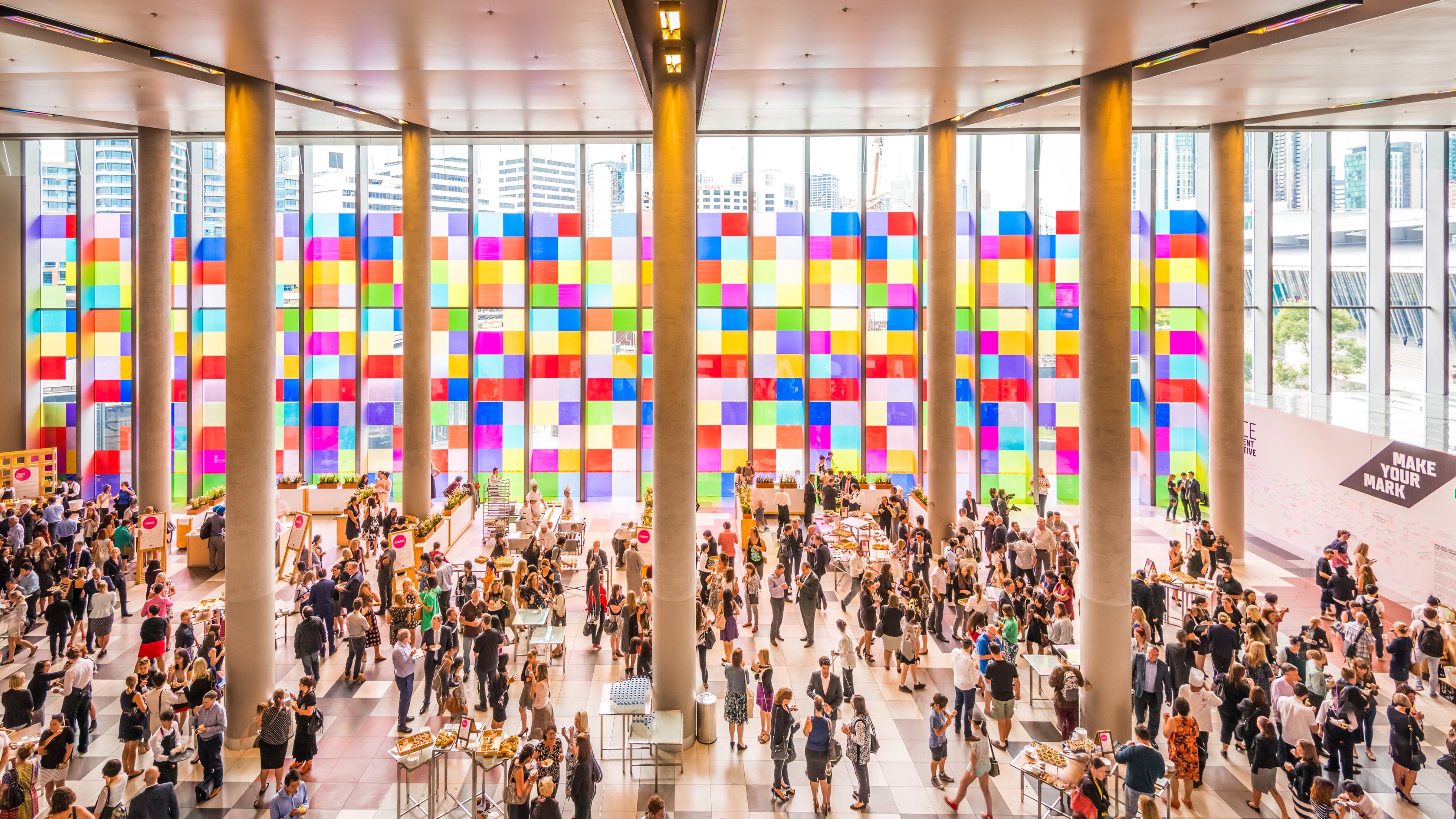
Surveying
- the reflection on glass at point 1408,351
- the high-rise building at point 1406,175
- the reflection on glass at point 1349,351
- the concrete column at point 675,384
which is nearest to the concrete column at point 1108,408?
the concrete column at point 675,384

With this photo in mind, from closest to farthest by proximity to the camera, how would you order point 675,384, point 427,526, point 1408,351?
point 675,384 < point 427,526 < point 1408,351

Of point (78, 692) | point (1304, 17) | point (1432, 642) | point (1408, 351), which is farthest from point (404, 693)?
point (1408, 351)

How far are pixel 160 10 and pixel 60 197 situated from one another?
16460mm

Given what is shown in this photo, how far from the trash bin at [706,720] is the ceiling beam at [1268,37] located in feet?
30.8

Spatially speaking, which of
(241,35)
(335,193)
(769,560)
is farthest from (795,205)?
(241,35)

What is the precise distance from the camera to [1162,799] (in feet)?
27.2

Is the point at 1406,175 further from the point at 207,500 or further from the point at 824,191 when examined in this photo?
the point at 207,500

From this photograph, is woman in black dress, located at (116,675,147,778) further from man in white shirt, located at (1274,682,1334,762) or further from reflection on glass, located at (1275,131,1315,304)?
reflection on glass, located at (1275,131,1315,304)

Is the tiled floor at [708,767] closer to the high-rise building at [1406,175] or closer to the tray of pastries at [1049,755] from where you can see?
the tray of pastries at [1049,755]

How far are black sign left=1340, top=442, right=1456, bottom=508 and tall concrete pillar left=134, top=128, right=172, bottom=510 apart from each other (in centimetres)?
2438

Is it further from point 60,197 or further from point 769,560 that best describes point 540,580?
point 60,197

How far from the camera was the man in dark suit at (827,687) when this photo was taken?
8680mm

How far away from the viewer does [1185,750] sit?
8055 millimetres

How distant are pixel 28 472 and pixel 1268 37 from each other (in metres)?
26.4
